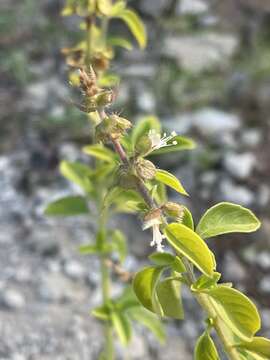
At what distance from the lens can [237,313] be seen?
3.40 ft

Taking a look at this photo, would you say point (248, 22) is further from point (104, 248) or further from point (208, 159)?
point (104, 248)

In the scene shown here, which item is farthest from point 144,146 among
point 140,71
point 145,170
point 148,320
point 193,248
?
point 140,71

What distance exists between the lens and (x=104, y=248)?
187cm

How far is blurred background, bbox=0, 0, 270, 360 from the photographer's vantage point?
8.39 feet

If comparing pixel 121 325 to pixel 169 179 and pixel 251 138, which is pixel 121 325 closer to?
pixel 169 179

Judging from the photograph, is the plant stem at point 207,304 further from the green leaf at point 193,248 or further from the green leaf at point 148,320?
the green leaf at point 148,320

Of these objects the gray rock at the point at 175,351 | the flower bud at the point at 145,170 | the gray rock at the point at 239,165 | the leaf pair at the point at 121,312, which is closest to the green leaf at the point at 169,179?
the flower bud at the point at 145,170

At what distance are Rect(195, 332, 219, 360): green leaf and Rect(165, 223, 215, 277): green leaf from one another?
0.37 feet

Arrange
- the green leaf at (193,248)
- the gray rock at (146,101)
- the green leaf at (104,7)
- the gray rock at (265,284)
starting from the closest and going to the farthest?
1. the green leaf at (193,248)
2. the green leaf at (104,7)
3. the gray rock at (265,284)
4. the gray rock at (146,101)

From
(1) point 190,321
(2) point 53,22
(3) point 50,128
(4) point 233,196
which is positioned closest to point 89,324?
(1) point 190,321

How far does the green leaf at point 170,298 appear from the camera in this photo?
43.8 inches

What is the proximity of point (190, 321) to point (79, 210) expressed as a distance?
90 cm

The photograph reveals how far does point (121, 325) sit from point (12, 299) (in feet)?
2.68

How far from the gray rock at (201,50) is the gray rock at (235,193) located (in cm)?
132
